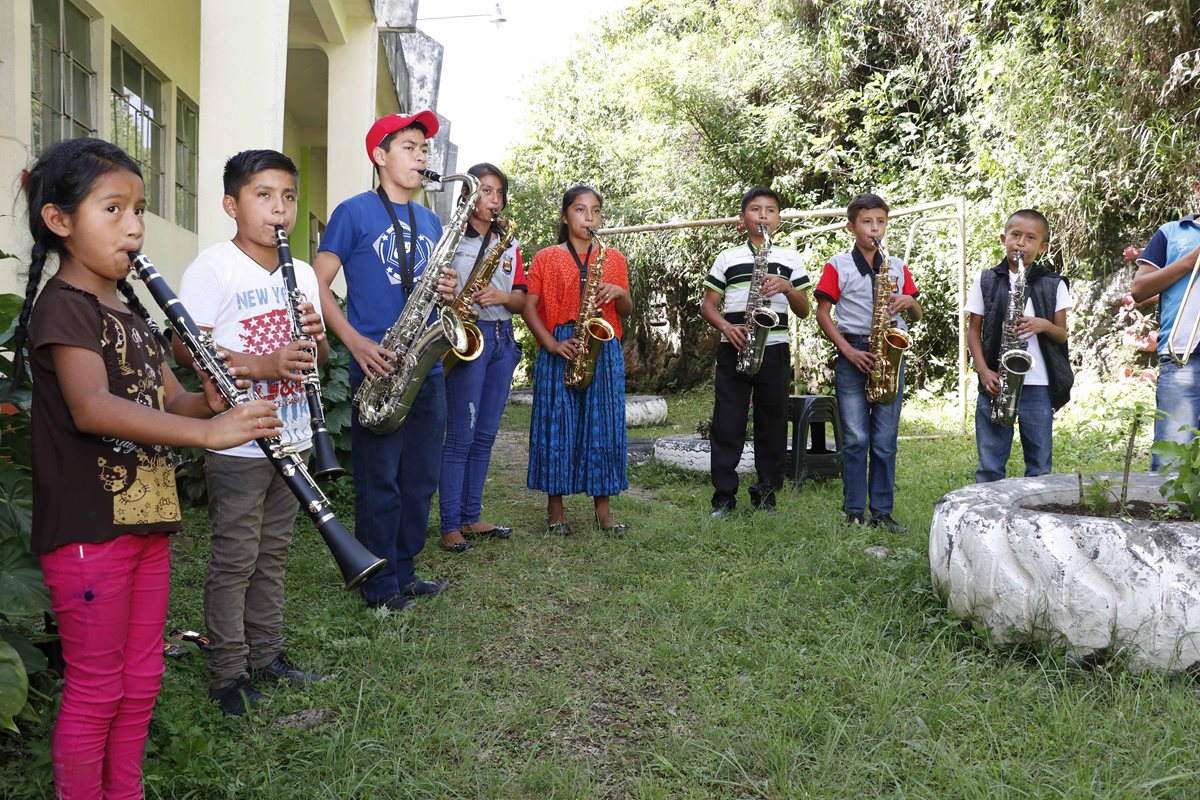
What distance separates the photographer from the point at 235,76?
5.15 meters

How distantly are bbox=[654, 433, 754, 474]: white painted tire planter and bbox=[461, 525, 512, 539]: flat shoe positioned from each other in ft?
8.50

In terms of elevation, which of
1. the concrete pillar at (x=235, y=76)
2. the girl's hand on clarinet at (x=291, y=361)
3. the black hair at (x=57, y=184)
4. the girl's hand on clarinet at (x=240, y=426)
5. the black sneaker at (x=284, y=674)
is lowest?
the black sneaker at (x=284, y=674)

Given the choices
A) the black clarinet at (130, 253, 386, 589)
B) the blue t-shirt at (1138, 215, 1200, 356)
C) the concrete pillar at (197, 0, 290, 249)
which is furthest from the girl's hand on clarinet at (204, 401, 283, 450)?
the blue t-shirt at (1138, 215, 1200, 356)

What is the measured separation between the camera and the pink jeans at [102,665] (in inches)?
81.5

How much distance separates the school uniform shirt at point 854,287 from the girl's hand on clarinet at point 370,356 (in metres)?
2.83

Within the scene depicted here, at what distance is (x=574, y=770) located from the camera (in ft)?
8.36

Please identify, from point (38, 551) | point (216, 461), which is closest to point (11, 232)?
point (216, 461)

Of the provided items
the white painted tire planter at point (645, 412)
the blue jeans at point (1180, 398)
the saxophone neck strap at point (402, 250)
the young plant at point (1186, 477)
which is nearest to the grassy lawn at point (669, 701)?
the young plant at point (1186, 477)

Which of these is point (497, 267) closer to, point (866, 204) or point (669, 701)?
point (866, 204)

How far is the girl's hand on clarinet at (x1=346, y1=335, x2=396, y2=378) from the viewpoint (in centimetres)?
368

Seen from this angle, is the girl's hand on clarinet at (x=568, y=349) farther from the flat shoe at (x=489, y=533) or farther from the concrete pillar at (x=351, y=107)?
the concrete pillar at (x=351, y=107)

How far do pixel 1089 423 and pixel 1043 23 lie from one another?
4.75m

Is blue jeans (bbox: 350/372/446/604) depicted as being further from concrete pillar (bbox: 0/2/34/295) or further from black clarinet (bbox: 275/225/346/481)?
concrete pillar (bbox: 0/2/34/295)

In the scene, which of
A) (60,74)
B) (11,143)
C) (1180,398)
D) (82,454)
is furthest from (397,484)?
(60,74)
